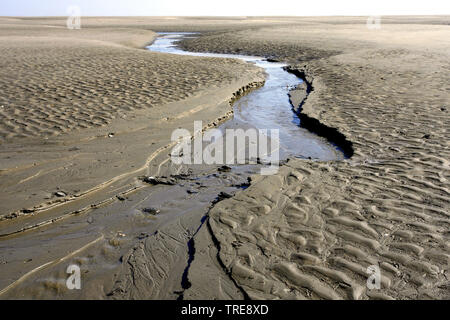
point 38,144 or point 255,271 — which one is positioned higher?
point 38,144

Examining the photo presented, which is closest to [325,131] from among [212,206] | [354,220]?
[354,220]

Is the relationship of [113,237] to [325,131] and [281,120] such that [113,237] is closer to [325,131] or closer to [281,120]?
[325,131]

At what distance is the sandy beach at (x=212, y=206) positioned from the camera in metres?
3.36

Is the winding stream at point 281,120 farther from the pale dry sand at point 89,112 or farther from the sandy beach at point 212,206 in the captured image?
the pale dry sand at point 89,112

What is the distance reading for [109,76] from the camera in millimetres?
12070

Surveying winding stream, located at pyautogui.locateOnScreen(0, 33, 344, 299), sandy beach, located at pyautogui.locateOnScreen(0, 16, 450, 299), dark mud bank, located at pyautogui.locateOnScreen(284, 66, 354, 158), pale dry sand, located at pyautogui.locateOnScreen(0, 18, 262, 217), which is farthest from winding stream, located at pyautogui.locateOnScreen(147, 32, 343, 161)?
pale dry sand, located at pyautogui.locateOnScreen(0, 18, 262, 217)

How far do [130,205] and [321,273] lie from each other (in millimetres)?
2655

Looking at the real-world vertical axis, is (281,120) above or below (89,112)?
below

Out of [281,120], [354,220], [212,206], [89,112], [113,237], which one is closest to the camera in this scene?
[113,237]

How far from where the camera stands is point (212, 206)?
4.79 metres

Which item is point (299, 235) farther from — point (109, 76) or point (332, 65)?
point (332, 65)

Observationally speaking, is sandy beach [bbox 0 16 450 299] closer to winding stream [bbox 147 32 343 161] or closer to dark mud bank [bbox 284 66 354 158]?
dark mud bank [bbox 284 66 354 158]

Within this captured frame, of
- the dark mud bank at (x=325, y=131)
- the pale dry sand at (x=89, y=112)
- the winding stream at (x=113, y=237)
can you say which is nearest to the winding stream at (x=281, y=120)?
the dark mud bank at (x=325, y=131)
